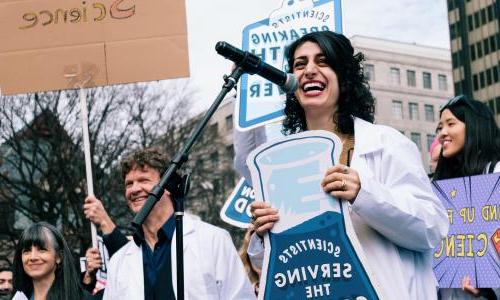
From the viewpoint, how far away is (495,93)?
5838 cm

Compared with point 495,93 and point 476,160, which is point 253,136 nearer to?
point 476,160

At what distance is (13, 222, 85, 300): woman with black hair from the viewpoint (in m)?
4.35

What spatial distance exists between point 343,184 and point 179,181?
2.21ft

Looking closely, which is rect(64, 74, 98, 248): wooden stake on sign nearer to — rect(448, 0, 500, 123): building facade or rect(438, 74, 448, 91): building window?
rect(448, 0, 500, 123): building facade

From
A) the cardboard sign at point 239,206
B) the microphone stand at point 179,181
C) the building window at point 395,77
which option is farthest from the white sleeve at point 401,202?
the building window at point 395,77

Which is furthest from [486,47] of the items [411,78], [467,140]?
[467,140]

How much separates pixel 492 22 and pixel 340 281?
58.6 m

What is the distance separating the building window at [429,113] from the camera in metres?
74.1

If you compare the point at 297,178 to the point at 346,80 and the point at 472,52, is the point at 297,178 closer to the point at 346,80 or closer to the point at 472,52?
the point at 346,80

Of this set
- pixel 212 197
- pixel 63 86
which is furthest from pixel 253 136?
pixel 212 197

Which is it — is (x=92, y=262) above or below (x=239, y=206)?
below

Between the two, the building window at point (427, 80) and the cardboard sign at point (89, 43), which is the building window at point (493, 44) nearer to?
the building window at point (427, 80)

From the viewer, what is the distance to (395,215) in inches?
96.9

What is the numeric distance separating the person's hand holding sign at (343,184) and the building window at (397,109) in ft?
230
